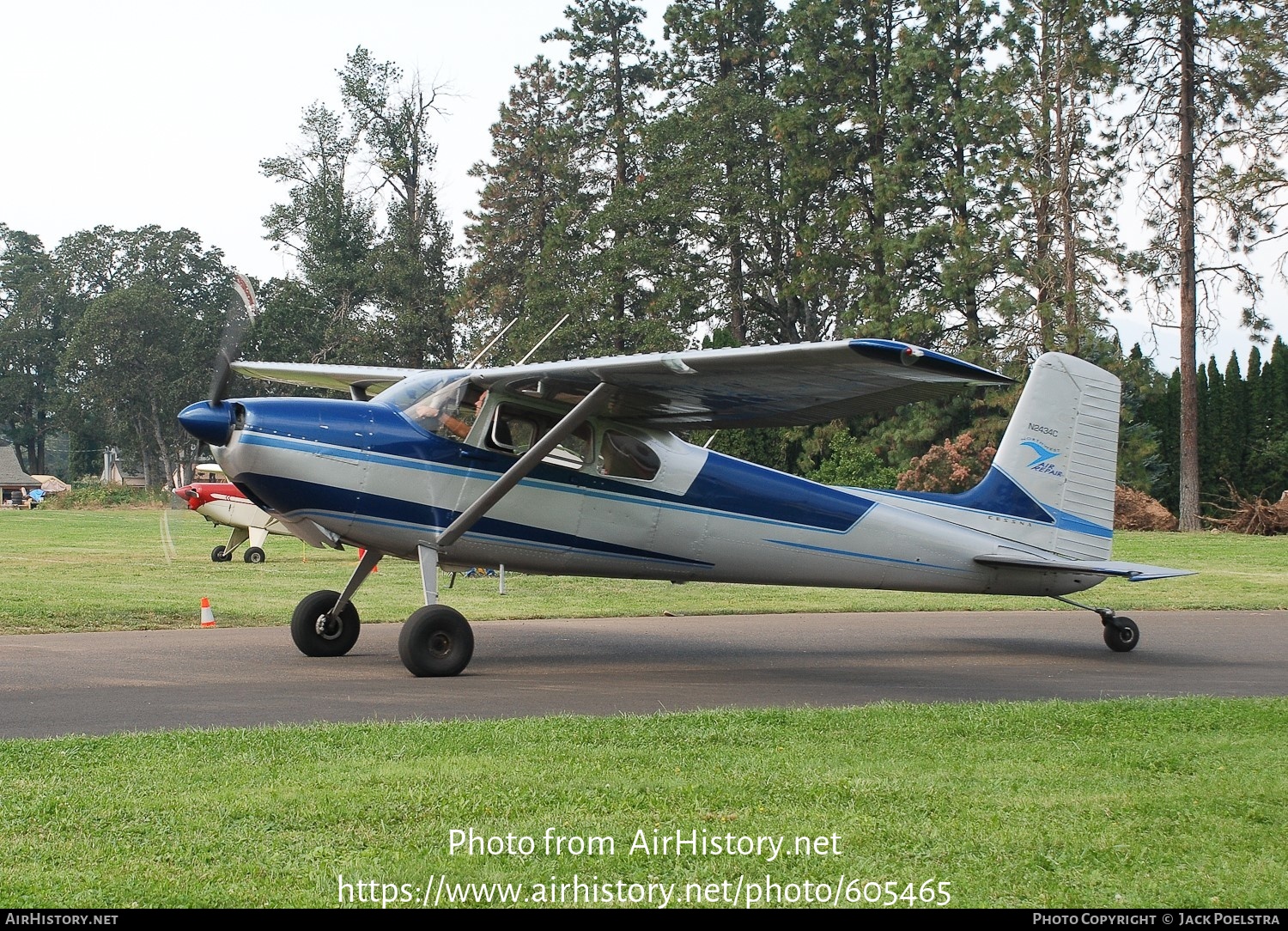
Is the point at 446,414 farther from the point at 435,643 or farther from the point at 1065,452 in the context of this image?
the point at 1065,452

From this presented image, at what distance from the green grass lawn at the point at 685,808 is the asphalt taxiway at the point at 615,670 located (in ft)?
3.50

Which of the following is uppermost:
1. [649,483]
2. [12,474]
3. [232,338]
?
[232,338]

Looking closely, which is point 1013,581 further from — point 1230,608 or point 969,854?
point 969,854

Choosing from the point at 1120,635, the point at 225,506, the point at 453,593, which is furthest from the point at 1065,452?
the point at 225,506

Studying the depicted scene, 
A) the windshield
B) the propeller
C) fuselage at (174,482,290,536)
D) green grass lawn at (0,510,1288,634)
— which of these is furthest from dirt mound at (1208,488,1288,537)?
the propeller

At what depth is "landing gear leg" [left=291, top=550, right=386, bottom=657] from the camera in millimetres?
11258

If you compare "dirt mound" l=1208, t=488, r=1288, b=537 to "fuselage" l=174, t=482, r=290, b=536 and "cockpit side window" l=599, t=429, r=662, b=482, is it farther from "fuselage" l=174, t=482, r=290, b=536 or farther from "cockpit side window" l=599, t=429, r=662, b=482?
"cockpit side window" l=599, t=429, r=662, b=482

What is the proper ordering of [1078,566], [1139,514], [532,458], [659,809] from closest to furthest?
[659,809] < [532,458] < [1078,566] < [1139,514]

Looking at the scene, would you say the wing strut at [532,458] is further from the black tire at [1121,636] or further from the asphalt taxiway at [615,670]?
the black tire at [1121,636]

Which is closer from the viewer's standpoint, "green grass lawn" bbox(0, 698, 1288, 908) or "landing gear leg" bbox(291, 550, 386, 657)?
"green grass lawn" bbox(0, 698, 1288, 908)

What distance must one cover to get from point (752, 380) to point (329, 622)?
15.0 ft

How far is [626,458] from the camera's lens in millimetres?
11281

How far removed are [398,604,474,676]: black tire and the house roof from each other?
10741cm
